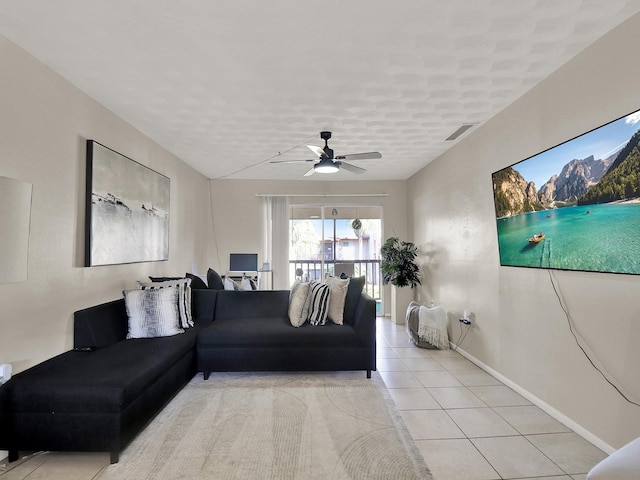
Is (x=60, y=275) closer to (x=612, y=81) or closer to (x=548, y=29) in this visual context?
(x=548, y=29)

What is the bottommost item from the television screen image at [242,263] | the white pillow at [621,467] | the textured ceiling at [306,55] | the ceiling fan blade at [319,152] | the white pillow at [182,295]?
the white pillow at [621,467]

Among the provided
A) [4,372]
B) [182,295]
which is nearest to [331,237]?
[182,295]

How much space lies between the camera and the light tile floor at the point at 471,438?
190 cm

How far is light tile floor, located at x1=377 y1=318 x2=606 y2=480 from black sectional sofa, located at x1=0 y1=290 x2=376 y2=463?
0.59 metres

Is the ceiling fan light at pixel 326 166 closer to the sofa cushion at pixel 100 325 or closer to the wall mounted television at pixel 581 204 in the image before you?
A: the wall mounted television at pixel 581 204

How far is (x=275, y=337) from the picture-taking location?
3.26 metres

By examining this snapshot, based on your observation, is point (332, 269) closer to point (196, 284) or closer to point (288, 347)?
point (196, 284)

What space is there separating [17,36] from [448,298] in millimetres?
4633

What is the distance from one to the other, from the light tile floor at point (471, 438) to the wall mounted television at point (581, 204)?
113 cm

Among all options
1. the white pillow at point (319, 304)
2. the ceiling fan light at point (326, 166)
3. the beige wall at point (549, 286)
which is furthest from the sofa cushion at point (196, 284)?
the beige wall at point (549, 286)

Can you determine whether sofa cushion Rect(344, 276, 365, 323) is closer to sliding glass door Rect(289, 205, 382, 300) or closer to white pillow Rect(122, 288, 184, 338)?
white pillow Rect(122, 288, 184, 338)

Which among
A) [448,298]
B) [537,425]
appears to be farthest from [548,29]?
[448,298]

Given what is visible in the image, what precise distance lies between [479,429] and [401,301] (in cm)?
350

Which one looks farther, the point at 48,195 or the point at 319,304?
the point at 319,304
